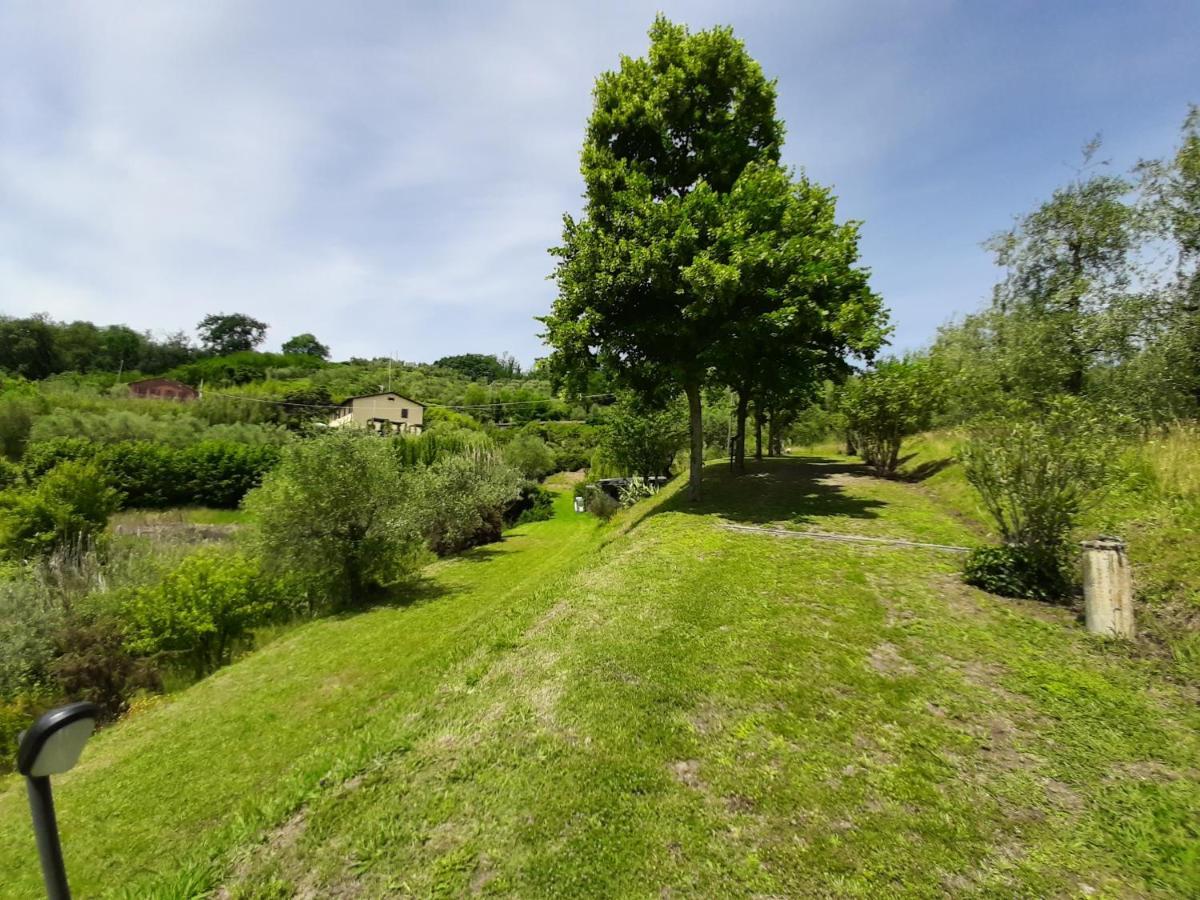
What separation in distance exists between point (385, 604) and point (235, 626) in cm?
432

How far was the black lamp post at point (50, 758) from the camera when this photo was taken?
248 centimetres

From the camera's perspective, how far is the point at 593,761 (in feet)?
15.3

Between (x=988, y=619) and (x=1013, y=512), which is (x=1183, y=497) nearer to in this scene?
(x=1013, y=512)

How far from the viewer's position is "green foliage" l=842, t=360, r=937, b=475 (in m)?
17.7

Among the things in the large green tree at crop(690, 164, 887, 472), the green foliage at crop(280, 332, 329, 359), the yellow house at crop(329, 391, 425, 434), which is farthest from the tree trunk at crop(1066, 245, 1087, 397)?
the green foliage at crop(280, 332, 329, 359)

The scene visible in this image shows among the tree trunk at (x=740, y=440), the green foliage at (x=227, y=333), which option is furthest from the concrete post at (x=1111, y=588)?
the green foliage at (x=227, y=333)

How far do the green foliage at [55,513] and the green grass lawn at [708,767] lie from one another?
12589 millimetres

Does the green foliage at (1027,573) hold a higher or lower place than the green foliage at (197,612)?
higher

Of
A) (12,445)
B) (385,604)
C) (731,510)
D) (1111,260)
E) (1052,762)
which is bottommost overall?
A: (385,604)

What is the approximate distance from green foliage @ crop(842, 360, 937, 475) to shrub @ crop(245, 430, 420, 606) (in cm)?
1728

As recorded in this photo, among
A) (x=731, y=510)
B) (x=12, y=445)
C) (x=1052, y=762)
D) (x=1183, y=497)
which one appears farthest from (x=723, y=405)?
(x=12, y=445)

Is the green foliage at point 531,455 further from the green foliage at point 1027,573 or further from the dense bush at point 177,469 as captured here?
the green foliage at point 1027,573

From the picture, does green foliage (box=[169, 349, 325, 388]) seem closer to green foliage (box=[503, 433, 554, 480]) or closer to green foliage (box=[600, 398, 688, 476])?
green foliage (box=[503, 433, 554, 480])

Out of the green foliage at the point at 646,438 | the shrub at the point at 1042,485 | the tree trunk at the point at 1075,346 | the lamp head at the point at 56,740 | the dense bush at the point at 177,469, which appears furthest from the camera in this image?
the dense bush at the point at 177,469
